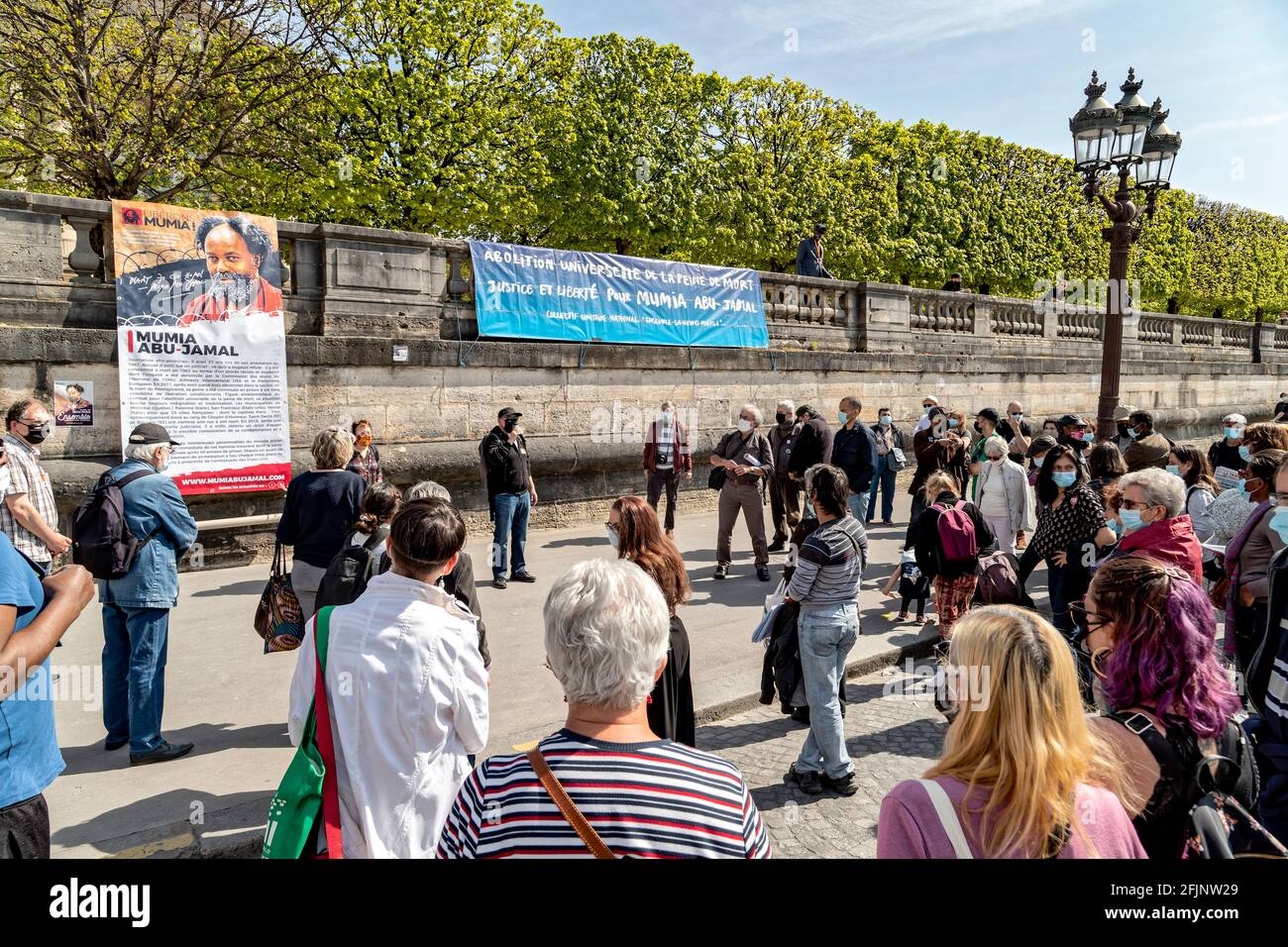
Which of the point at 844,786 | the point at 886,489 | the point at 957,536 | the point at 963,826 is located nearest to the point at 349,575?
the point at 844,786

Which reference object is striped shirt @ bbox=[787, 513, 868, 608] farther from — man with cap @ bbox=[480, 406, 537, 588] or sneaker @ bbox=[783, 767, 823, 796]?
man with cap @ bbox=[480, 406, 537, 588]

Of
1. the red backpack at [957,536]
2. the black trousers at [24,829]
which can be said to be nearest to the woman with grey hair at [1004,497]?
the red backpack at [957,536]

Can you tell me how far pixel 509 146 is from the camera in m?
17.1

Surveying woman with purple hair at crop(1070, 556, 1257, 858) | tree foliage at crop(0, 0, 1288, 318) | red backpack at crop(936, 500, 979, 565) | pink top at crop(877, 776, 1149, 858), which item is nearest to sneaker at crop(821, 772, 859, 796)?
woman with purple hair at crop(1070, 556, 1257, 858)

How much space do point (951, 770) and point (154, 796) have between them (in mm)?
4065

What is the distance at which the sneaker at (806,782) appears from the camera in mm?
4375

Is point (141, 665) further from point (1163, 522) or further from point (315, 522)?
point (1163, 522)

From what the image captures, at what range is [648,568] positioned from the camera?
3.66 metres

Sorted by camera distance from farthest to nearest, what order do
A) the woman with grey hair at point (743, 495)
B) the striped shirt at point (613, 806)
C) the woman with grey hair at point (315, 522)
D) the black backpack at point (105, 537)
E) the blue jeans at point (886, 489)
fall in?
the blue jeans at point (886, 489) → the woman with grey hair at point (743, 495) → the woman with grey hair at point (315, 522) → the black backpack at point (105, 537) → the striped shirt at point (613, 806)

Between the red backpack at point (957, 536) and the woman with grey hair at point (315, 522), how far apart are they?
4.07m

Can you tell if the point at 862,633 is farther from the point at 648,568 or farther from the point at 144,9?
the point at 144,9

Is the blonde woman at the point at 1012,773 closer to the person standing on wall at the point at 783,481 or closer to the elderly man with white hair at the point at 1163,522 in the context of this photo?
the elderly man with white hair at the point at 1163,522

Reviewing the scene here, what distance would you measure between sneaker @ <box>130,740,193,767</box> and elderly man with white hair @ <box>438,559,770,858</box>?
11.8 feet

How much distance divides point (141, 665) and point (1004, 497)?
6.78 meters
